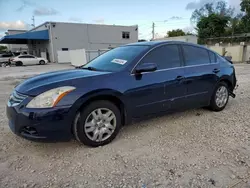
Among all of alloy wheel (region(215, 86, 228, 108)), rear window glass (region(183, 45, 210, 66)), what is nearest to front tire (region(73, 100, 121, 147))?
rear window glass (region(183, 45, 210, 66))

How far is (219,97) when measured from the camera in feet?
15.3

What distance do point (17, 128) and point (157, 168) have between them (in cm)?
191

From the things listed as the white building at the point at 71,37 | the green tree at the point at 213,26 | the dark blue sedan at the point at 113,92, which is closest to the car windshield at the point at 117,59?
the dark blue sedan at the point at 113,92

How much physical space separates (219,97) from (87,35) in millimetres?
30096

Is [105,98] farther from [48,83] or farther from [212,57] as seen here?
[212,57]

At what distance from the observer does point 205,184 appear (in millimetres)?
2324

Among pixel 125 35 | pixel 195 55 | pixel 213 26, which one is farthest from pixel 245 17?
pixel 195 55

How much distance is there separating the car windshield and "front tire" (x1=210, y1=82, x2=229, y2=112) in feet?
6.53

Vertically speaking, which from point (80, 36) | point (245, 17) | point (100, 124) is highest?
point (245, 17)

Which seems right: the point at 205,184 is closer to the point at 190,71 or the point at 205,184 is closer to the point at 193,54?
the point at 190,71

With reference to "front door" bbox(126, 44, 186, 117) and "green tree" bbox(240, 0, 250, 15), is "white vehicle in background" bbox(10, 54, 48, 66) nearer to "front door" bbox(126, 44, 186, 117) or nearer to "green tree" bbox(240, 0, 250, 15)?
"front door" bbox(126, 44, 186, 117)

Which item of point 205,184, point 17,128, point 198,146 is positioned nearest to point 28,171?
point 17,128

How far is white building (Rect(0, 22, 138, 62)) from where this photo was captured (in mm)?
29469

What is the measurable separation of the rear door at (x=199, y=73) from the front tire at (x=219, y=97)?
0.17 m
